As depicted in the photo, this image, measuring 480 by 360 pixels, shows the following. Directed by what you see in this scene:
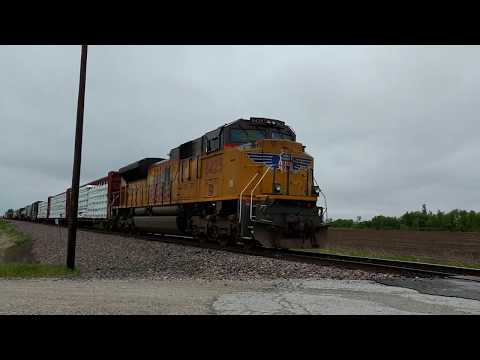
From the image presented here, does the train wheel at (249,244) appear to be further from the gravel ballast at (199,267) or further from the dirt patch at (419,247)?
the dirt patch at (419,247)

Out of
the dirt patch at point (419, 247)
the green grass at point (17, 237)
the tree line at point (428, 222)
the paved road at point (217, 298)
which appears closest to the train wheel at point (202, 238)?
the dirt patch at point (419, 247)

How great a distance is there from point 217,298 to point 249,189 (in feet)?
26.2

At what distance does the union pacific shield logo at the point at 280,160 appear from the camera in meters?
15.3

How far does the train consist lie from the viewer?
14555 mm

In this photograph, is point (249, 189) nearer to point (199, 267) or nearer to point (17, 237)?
point (199, 267)

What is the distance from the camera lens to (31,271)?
10609mm

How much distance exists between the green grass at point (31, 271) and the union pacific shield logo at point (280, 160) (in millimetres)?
6772

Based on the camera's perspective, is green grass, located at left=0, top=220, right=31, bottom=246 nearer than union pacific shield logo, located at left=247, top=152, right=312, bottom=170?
No

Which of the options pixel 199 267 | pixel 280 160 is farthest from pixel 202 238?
pixel 199 267

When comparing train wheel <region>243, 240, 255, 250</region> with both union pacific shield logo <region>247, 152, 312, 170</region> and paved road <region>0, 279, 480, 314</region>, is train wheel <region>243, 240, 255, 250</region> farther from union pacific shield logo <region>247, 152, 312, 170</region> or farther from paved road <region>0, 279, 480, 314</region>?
paved road <region>0, 279, 480, 314</region>

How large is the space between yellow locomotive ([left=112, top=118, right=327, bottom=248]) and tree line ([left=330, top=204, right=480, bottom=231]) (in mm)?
61096

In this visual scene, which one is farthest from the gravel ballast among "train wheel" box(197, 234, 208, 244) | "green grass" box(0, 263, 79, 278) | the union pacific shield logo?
the union pacific shield logo
